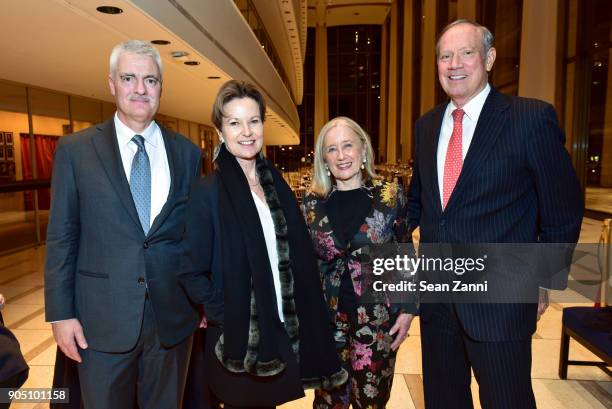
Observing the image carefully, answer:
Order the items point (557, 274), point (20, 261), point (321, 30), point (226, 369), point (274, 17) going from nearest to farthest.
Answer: point (226, 369) → point (557, 274) → point (20, 261) → point (274, 17) → point (321, 30)

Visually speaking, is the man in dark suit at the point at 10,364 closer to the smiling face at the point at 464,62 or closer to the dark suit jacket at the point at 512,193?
the dark suit jacket at the point at 512,193

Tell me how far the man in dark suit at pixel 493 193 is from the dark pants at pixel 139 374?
3.82 ft

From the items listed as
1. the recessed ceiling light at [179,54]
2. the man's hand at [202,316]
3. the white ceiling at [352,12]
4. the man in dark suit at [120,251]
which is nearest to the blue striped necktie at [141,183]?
the man in dark suit at [120,251]

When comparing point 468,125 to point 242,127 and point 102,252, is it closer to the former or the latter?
point 242,127

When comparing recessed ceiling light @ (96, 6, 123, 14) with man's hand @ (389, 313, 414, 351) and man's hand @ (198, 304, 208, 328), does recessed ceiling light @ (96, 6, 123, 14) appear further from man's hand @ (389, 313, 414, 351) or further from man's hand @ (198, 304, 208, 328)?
man's hand @ (389, 313, 414, 351)

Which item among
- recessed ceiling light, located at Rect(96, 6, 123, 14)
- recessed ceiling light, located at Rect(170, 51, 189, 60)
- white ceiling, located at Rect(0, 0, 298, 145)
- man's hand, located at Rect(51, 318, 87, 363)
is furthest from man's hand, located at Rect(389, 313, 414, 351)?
recessed ceiling light, located at Rect(170, 51, 189, 60)

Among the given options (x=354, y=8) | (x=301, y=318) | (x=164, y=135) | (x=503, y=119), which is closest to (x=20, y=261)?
(x=164, y=135)

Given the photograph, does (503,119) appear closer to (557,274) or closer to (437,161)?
(437,161)

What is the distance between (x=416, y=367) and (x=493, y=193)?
82.6 inches

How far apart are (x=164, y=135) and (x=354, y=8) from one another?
Answer: 84.1 feet

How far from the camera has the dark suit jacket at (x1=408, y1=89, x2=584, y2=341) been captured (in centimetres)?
155

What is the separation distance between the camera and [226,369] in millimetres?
1538

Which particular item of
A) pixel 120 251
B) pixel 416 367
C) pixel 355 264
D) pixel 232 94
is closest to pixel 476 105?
pixel 355 264

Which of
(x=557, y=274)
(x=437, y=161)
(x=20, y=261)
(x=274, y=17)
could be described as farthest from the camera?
(x=274, y=17)
